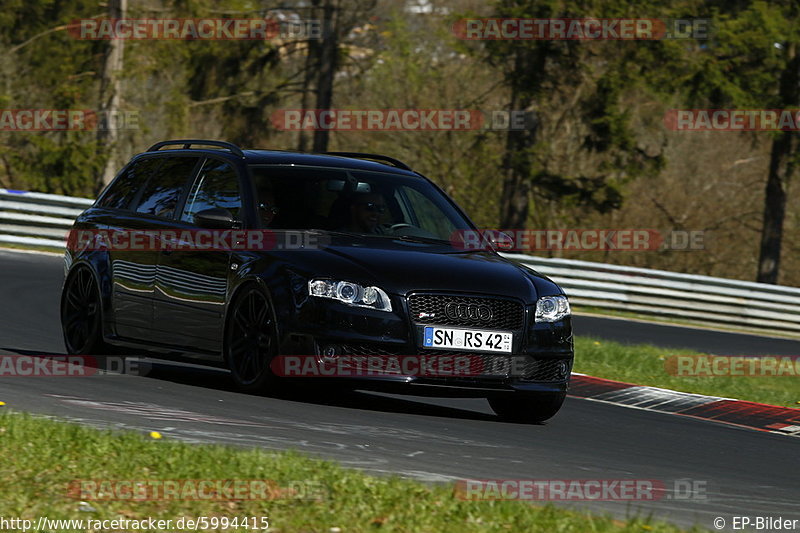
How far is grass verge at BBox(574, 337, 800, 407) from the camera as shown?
1295cm

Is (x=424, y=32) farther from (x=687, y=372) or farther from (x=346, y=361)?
(x=346, y=361)

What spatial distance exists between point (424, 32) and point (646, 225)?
30.0ft

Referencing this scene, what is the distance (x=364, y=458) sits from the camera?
6.88 m

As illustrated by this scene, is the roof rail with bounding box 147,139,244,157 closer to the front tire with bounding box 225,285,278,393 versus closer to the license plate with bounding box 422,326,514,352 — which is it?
the front tire with bounding box 225,285,278,393

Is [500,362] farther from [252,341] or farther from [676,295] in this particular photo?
[676,295]

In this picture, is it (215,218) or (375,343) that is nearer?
(375,343)

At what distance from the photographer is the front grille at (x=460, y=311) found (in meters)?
8.38

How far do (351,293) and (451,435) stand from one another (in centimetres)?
106

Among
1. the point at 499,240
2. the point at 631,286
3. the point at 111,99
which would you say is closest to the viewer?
the point at 499,240

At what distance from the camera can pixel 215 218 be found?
8992mm

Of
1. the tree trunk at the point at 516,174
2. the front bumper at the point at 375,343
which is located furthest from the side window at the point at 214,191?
the tree trunk at the point at 516,174

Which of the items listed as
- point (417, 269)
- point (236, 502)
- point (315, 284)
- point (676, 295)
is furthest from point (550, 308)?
point (676, 295)

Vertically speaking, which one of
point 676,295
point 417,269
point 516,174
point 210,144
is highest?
point 210,144

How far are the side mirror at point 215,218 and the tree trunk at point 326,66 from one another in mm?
25282
